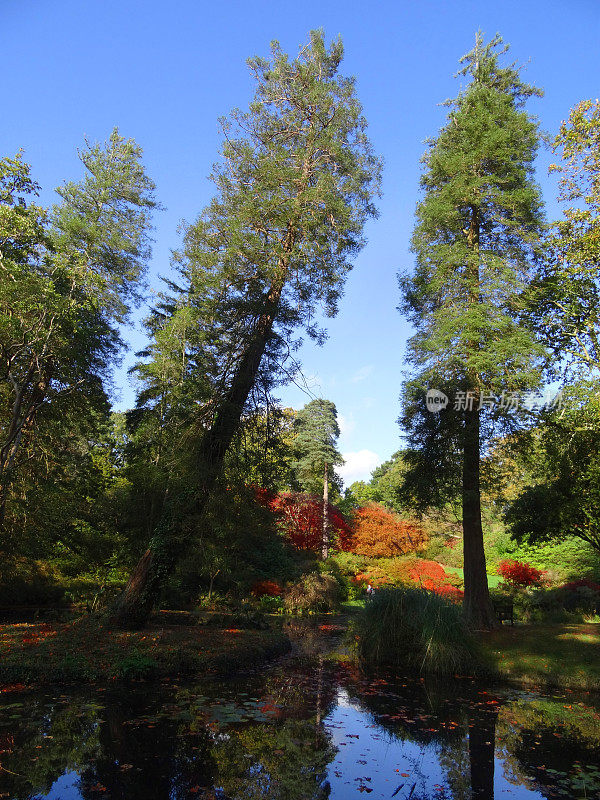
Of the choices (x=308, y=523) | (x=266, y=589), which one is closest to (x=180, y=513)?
(x=266, y=589)

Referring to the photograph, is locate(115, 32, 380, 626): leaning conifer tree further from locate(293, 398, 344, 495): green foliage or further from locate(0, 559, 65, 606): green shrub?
locate(293, 398, 344, 495): green foliage

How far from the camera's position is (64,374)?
13.1 metres

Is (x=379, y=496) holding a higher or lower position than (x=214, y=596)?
higher

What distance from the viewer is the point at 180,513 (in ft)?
34.6

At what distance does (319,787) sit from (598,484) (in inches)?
396

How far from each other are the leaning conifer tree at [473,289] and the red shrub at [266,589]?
379 inches

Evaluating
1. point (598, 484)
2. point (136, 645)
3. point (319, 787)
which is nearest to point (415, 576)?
point (598, 484)

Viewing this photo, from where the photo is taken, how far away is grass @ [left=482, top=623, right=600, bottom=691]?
874 cm

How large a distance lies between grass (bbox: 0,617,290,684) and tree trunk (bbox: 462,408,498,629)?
4806mm

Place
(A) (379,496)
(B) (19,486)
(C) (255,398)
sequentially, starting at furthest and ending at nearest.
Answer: (A) (379,496) < (B) (19,486) < (C) (255,398)

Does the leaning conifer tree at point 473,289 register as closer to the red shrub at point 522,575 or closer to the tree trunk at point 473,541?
the tree trunk at point 473,541

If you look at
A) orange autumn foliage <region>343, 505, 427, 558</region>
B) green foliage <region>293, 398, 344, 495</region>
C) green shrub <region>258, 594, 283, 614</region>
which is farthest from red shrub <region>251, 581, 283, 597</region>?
green foliage <region>293, 398, 344, 495</region>

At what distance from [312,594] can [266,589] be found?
2.26 metres

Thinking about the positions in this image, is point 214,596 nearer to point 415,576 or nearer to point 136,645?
point 136,645
